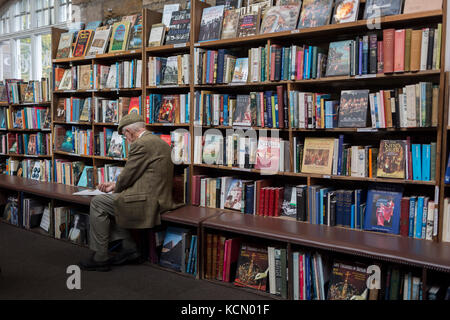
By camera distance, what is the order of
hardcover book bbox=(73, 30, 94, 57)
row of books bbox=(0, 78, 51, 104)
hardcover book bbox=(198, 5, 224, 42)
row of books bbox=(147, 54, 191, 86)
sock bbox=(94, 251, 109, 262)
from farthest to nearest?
1. row of books bbox=(0, 78, 51, 104)
2. hardcover book bbox=(73, 30, 94, 57)
3. row of books bbox=(147, 54, 191, 86)
4. hardcover book bbox=(198, 5, 224, 42)
5. sock bbox=(94, 251, 109, 262)

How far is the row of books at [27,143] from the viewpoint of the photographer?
214 inches

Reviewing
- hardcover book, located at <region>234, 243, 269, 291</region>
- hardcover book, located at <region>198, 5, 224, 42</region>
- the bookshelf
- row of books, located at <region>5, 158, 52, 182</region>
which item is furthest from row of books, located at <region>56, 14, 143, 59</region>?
hardcover book, located at <region>234, 243, 269, 291</region>

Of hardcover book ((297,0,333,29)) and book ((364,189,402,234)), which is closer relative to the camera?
book ((364,189,402,234))

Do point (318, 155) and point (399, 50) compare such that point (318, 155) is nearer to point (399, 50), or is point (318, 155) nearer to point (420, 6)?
point (399, 50)

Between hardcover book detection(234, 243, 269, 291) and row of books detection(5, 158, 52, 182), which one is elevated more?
row of books detection(5, 158, 52, 182)

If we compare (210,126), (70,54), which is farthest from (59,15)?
(210,126)

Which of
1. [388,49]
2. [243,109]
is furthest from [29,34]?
[388,49]

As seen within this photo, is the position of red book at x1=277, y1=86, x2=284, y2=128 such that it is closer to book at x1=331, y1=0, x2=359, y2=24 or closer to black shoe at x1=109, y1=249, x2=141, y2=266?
book at x1=331, y1=0, x2=359, y2=24

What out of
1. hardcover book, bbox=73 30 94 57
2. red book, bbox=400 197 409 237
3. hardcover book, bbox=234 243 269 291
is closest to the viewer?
red book, bbox=400 197 409 237

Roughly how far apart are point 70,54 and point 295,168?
3.22 m

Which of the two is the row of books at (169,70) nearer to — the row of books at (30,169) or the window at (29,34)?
the row of books at (30,169)

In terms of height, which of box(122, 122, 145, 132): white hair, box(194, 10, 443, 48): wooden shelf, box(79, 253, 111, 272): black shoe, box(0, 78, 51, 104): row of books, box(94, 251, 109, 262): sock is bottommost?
box(79, 253, 111, 272): black shoe

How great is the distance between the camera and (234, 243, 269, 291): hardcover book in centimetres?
311

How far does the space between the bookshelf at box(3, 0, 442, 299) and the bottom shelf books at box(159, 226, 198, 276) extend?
0.10m
